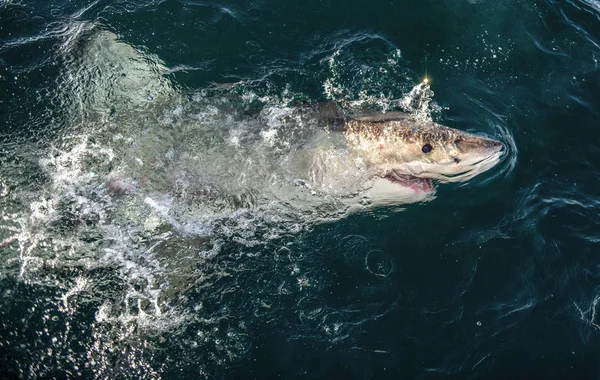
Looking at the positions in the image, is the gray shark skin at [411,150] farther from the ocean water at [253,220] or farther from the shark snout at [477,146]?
the ocean water at [253,220]

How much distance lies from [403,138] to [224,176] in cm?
214

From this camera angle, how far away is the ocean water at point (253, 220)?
462 centimetres

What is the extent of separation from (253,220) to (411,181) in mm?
1917

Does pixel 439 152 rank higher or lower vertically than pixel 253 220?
higher

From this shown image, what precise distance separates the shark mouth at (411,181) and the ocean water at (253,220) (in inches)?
14.8

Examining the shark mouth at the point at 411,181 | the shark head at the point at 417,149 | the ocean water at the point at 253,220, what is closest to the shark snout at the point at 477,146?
the shark head at the point at 417,149

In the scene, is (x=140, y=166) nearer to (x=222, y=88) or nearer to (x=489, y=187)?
(x=222, y=88)

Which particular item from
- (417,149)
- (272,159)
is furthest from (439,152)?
(272,159)

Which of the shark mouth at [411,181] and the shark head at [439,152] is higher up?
the shark head at [439,152]

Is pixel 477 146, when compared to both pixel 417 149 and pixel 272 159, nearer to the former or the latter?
pixel 417 149

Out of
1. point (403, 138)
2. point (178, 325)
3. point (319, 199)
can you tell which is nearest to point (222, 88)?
point (319, 199)

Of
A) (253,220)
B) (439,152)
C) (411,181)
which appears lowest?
(253,220)

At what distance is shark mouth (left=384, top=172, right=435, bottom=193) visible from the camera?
5.32 meters

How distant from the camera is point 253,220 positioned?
524cm
